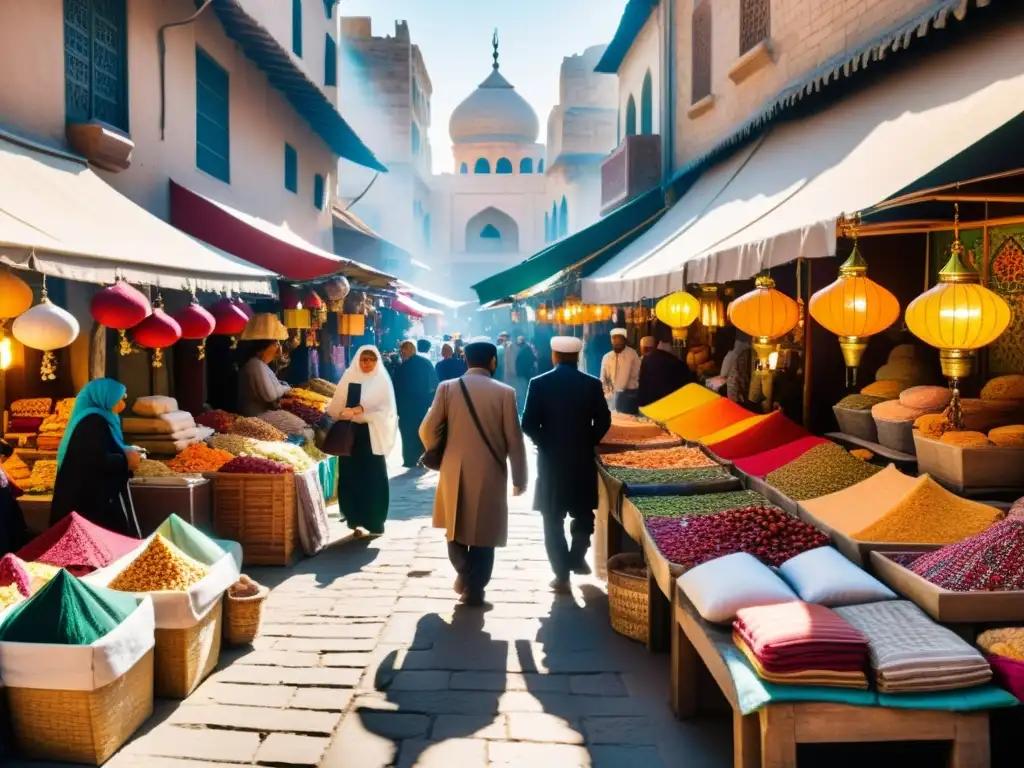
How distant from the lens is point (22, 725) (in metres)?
3.44

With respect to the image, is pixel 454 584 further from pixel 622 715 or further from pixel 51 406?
pixel 51 406

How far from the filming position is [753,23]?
8828 millimetres

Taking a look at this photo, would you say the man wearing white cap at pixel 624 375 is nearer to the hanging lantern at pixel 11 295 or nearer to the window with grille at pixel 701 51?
the window with grille at pixel 701 51

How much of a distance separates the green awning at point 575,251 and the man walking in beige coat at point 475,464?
4.86 meters

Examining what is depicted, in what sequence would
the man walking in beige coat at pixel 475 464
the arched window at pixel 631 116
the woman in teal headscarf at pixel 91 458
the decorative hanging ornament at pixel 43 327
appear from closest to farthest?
1. the decorative hanging ornament at pixel 43 327
2. the woman in teal headscarf at pixel 91 458
3. the man walking in beige coat at pixel 475 464
4. the arched window at pixel 631 116

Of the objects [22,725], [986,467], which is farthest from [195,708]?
[986,467]

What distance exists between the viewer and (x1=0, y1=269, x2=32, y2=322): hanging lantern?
4469 mm

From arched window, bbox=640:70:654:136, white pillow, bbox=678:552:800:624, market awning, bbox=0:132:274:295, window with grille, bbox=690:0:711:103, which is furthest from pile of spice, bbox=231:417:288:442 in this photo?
arched window, bbox=640:70:654:136

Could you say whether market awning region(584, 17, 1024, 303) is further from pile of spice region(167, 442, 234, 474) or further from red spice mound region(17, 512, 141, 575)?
red spice mound region(17, 512, 141, 575)

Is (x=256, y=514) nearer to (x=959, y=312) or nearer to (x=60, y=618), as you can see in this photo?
(x=60, y=618)

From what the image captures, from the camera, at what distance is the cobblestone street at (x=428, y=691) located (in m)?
3.55

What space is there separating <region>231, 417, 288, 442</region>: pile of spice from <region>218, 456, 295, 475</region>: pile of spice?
1.07 meters

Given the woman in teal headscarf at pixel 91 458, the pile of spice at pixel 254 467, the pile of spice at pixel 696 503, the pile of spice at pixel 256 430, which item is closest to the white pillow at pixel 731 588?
the pile of spice at pixel 696 503

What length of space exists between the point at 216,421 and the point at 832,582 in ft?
19.1
